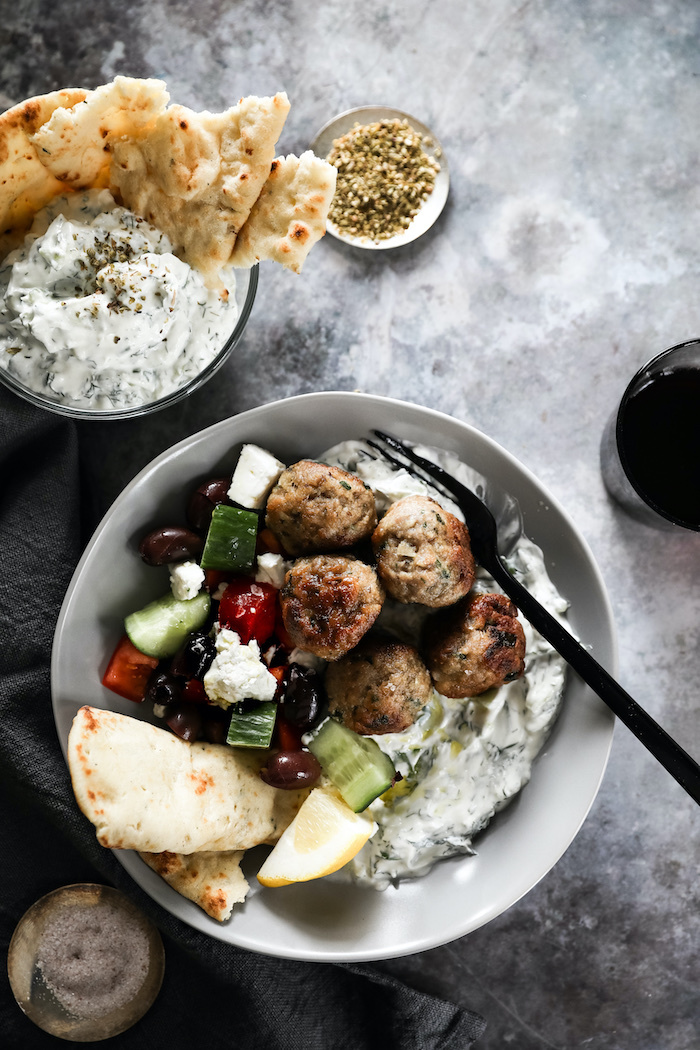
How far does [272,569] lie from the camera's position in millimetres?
2750

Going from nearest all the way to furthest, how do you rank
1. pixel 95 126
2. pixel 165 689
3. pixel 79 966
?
pixel 95 126, pixel 165 689, pixel 79 966

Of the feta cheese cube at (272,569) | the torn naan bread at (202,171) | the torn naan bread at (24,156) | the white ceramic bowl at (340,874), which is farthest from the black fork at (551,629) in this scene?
the torn naan bread at (24,156)

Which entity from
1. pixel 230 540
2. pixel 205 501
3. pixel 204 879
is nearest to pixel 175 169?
pixel 205 501

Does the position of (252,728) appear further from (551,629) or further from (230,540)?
(551,629)

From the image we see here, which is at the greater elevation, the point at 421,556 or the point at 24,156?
the point at 24,156

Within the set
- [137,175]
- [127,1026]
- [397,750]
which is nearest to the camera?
[137,175]

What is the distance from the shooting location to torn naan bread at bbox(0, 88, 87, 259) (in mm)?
2363

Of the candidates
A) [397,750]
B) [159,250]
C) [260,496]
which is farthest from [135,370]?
[397,750]

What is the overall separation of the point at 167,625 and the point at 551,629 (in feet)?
4.23

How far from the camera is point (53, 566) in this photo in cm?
288

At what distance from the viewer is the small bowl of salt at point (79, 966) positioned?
301 cm

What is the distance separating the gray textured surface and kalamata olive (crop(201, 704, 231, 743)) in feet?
3.05

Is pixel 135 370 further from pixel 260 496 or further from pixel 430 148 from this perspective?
pixel 430 148

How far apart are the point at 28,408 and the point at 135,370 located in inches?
19.8
